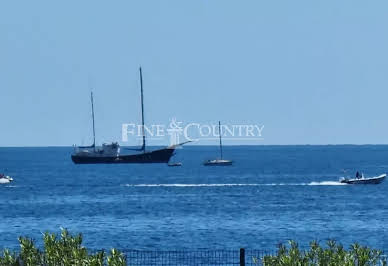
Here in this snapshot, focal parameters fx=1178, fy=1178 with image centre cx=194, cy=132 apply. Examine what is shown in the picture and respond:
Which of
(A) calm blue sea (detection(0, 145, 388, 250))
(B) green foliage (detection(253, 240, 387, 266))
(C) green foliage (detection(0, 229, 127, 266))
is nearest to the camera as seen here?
(B) green foliage (detection(253, 240, 387, 266))

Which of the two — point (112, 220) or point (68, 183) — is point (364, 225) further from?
point (68, 183)

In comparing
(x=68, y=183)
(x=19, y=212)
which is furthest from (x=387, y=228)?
(x=68, y=183)

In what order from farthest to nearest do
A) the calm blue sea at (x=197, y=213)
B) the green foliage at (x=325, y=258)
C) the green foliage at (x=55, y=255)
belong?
the calm blue sea at (x=197, y=213), the green foliage at (x=55, y=255), the green foliage at (x=325, y=258)

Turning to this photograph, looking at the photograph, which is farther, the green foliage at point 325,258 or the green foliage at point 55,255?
the green foliage at point 55,255

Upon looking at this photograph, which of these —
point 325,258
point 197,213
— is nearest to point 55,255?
point 325,258

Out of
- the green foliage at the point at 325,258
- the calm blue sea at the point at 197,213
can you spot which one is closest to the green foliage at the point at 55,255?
the green foliage at the point at 325,258

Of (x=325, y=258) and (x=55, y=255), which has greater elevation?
(x=55, y=255)

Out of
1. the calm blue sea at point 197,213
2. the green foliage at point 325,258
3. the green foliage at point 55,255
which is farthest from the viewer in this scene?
the calm blue sea at point 197,213

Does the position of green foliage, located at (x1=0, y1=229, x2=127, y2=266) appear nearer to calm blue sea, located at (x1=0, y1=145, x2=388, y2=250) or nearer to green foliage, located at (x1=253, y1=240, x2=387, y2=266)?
green foliage, located at (x1=253, y1=240, x2=387, y2=266)

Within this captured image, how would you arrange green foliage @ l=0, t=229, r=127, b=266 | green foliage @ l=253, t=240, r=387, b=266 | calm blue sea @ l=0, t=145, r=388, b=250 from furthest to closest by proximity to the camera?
calm blue sea @ l=0, t=145, r=388, b=250 → green foliage @ l=0, t=229, r=127, b=266 → green foliage @ l=253, t=240, r=387, b=266

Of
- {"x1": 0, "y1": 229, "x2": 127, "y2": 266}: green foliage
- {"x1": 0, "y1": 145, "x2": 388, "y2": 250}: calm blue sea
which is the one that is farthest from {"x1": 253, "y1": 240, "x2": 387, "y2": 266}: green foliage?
{"x1": 0, "y1": 145, "x2": 388, "y2": 250}: calm blue sea

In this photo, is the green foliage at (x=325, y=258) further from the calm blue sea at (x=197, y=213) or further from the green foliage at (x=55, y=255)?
the calm blue sea at (x=197, y=213)

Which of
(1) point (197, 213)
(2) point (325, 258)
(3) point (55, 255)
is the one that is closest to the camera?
(2) point (325, 258)

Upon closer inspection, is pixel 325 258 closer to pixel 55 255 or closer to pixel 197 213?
pixel 55 255
